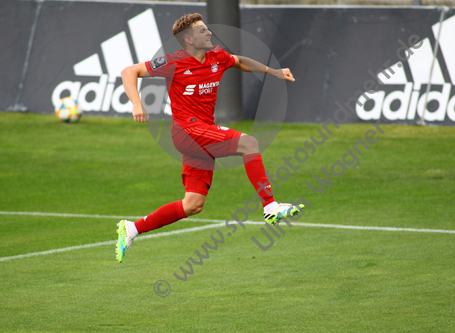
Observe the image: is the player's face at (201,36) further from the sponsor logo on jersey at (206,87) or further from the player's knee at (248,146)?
the player's knee at (248,146)

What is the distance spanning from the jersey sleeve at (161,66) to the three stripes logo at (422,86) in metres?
9.86

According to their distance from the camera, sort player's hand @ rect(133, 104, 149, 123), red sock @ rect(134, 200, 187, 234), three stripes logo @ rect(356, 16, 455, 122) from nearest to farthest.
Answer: player's hand @ rect(133, 104, 149, 123), red sock @ rect(134, 200, 187, 234), three stripes logo @ rect(356, 16, 455, 122)

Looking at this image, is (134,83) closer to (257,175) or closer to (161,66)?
(161,66)

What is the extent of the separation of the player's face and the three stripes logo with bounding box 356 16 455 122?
9743 mm

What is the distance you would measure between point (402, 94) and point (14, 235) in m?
9.58

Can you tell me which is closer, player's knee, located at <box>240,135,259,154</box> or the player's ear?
player's knee, located at <box>240,135,259,154</box>

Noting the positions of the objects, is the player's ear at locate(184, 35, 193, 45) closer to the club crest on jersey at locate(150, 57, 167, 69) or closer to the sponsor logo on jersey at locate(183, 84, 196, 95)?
the club crest on jersey at locate(150, 57, 167, 69)

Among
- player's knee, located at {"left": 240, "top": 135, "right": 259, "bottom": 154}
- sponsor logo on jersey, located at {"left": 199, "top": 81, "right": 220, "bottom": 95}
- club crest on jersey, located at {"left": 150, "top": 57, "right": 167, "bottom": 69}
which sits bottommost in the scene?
player's knee, located at {"left": 240, "top": 135, "right": 259, "bottom": 154}

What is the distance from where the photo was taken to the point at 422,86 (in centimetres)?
1526

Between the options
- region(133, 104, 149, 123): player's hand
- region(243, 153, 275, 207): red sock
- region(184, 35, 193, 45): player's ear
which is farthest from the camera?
region(184, 35, 193, 45): player's ear

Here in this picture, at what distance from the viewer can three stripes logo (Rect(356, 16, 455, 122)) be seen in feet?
49.5

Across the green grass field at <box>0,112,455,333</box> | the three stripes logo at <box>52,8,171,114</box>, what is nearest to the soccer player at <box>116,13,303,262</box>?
the green grass field at <box>0,112,455,333</box>

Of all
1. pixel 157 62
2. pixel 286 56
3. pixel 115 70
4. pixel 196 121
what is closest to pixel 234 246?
pixel 196 121

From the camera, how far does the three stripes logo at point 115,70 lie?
56.5 ft
